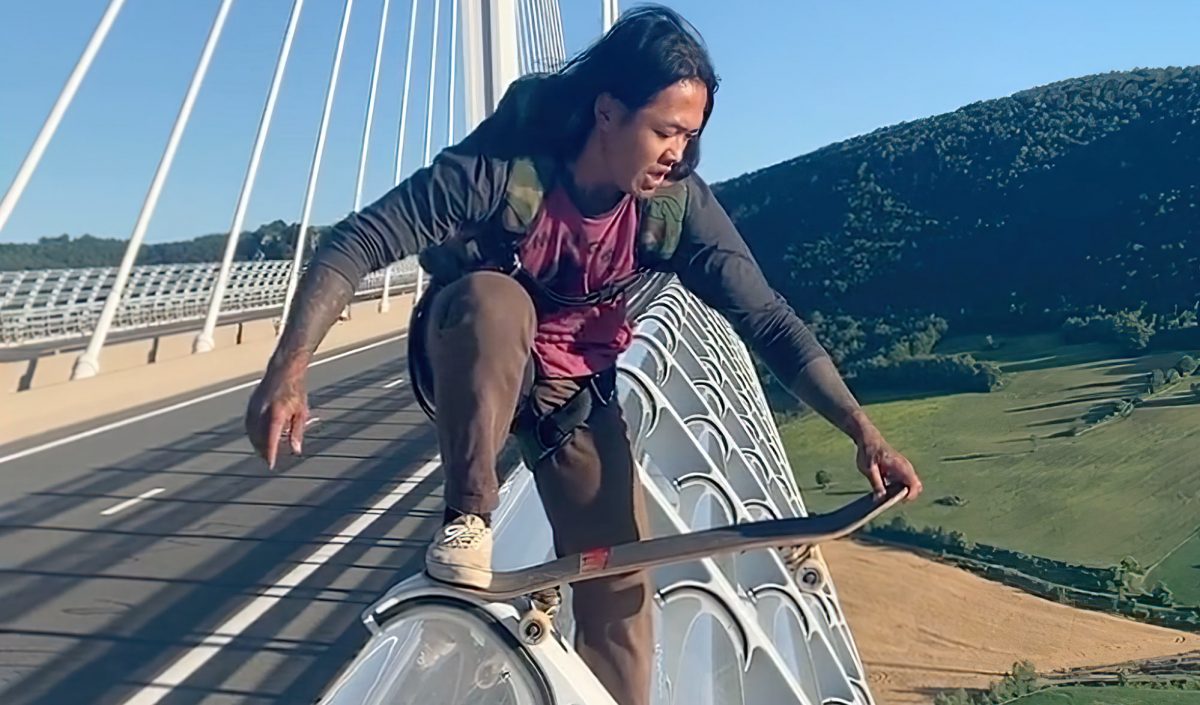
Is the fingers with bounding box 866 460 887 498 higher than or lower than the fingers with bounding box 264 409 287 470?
lower

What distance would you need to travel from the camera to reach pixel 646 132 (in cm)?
175

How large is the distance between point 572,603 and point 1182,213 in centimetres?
2118

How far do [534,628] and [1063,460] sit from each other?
65.7 feet

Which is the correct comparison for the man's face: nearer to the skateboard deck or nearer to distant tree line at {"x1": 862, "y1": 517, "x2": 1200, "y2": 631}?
the skateboard deck

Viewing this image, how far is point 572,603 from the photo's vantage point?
1.89 meters

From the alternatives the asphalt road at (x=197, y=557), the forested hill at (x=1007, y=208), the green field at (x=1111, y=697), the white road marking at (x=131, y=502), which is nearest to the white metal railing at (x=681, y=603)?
the asphalt road at (x=197, y=557)

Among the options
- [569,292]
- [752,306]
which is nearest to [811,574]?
[752,306]

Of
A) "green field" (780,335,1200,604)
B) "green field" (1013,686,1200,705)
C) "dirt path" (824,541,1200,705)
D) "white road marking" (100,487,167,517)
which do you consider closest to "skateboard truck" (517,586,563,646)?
"white road marking" (100,487,167,517)

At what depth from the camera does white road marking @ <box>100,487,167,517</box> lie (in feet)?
30.1

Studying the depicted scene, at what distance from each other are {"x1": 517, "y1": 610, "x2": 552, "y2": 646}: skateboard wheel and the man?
11 centimetres

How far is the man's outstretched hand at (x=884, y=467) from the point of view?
171 centimetres

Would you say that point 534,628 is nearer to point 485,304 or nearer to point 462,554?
point 462,554

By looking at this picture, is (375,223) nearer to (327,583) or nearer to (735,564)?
(735,564)

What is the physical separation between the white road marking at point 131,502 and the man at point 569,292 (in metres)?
7.85
